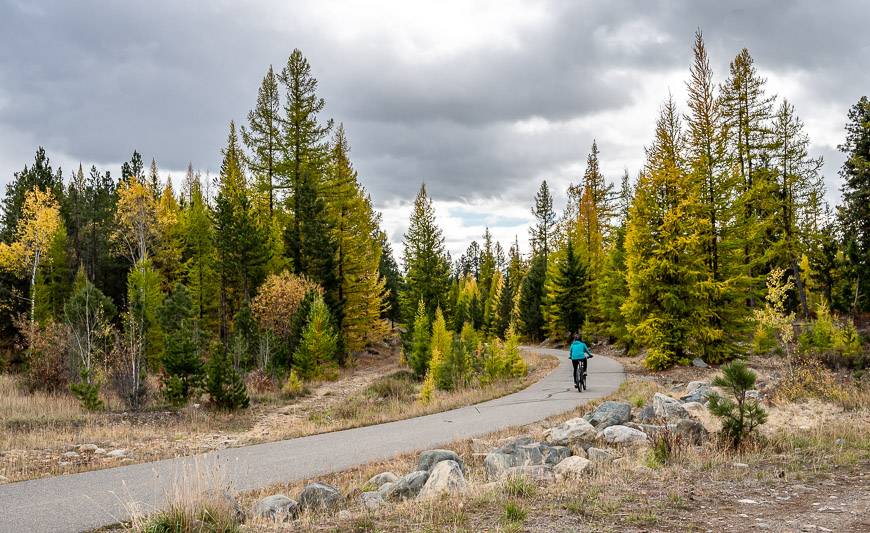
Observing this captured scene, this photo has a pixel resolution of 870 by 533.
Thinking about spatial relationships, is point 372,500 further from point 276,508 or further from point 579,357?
point 579,357

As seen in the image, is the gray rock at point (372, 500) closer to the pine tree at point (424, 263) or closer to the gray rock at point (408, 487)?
the gray rock at point (408, 487)

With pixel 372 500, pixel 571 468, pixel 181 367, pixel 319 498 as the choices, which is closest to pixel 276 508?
pixel 319 498

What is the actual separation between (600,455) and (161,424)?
11113 mm

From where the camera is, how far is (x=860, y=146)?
34219mm

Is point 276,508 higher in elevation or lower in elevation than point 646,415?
higher

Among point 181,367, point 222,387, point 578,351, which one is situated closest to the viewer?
point 222,387

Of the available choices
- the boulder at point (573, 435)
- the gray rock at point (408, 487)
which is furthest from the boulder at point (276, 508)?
the boulder at point (573, 435)

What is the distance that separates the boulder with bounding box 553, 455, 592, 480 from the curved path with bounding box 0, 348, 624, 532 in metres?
3.45

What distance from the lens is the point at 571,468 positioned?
25.7 ft

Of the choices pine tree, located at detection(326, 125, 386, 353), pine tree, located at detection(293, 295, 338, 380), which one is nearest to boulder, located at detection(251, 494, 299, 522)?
pine tree, located at detection(293, 295, 338, 380)

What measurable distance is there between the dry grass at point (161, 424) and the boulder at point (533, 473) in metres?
6.57

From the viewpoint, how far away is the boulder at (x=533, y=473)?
725 cm

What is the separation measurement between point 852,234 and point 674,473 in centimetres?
3654

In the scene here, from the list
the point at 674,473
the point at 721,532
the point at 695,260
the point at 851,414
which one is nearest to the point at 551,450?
the point at 674,473
